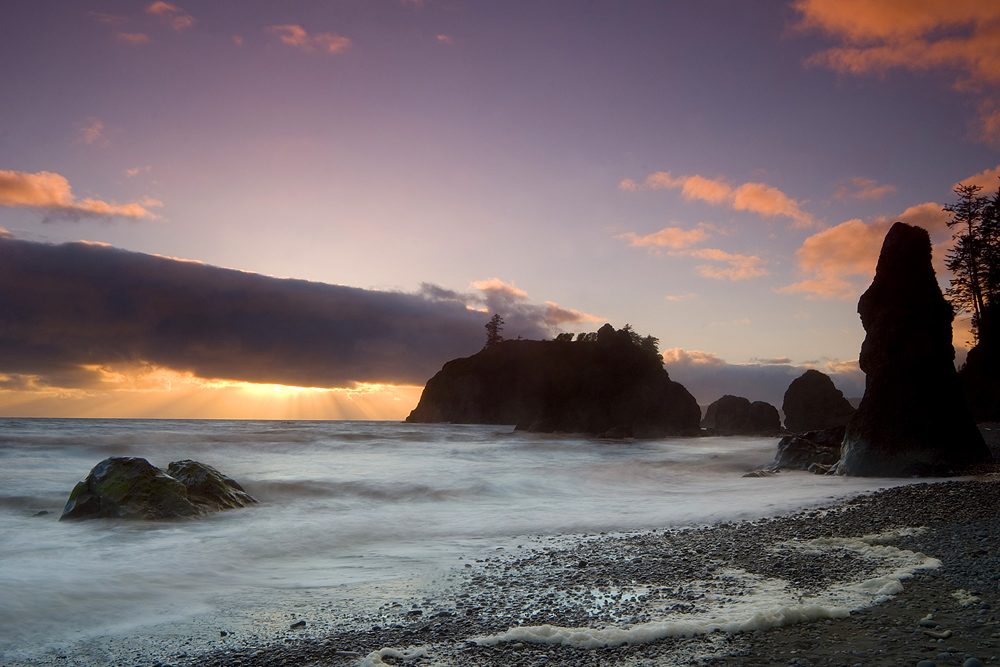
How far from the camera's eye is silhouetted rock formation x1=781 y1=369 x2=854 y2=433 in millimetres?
48719

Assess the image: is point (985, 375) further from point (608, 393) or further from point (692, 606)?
point (608, 393)

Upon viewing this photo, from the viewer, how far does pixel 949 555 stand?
243 inches

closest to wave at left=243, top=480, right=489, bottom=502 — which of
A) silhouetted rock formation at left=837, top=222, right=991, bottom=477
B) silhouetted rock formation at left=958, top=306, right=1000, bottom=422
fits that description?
silhouetted rock formation at left=837, top=222, right=991, bottom=477

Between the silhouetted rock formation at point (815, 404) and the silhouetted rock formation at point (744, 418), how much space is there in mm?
1878

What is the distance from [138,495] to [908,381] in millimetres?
17548

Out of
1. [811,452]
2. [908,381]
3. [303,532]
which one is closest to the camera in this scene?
[303,532]

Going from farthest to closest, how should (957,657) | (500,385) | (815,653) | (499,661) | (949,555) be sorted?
1. (500,385)
2. (949,555)
3. (499,661)
4. (815,653)
5. (957,657)

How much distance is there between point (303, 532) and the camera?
35.1ft

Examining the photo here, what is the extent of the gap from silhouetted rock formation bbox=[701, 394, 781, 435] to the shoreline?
46924 mm

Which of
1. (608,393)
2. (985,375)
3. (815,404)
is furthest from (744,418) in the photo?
(985,375)

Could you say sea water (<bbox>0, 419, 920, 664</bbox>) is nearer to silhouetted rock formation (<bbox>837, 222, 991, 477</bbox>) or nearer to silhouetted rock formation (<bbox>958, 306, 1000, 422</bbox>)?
silhouetted rock formation (<bbox>837, 222, 991, 477</bbox>)

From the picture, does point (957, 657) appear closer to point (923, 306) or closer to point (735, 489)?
point (735, 489)

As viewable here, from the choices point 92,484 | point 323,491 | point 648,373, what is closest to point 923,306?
point 323,491

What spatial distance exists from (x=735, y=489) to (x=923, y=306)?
22.5 feet
